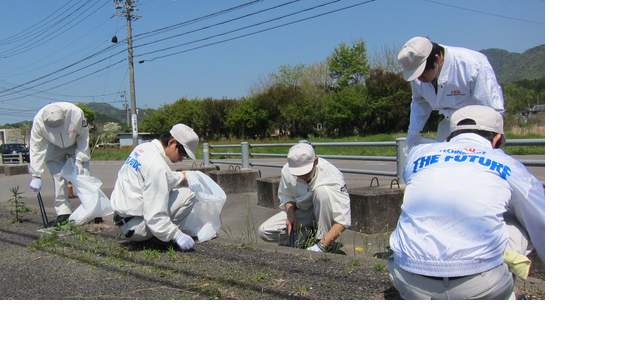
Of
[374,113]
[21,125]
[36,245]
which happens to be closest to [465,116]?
[36,245]

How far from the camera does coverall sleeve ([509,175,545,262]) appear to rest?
2059 millimetres

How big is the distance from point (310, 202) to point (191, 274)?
1351mm

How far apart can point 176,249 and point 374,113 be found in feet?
101

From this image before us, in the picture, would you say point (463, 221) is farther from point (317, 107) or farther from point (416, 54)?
point (317, 107)

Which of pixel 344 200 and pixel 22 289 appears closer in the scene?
pixel 22 289

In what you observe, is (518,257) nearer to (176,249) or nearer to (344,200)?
(344,200)

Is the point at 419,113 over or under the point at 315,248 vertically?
over

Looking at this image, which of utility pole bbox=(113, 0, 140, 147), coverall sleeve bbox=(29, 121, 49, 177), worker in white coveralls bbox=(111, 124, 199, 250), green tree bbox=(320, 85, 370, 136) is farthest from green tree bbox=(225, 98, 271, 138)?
worker in white coveralls bbox=(111, 124, 199, 250)

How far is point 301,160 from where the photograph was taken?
12.6 feet

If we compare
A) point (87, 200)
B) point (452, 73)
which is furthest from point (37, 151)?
point (452, 73)

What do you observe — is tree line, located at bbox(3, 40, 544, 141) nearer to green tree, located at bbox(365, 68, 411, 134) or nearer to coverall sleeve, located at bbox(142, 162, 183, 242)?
green tree, located at bbox(365, 68, 411, 134)

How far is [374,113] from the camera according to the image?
111 feet

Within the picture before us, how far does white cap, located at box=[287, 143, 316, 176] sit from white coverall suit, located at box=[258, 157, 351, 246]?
0.18 metres

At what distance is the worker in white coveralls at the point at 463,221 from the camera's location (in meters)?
1.94
